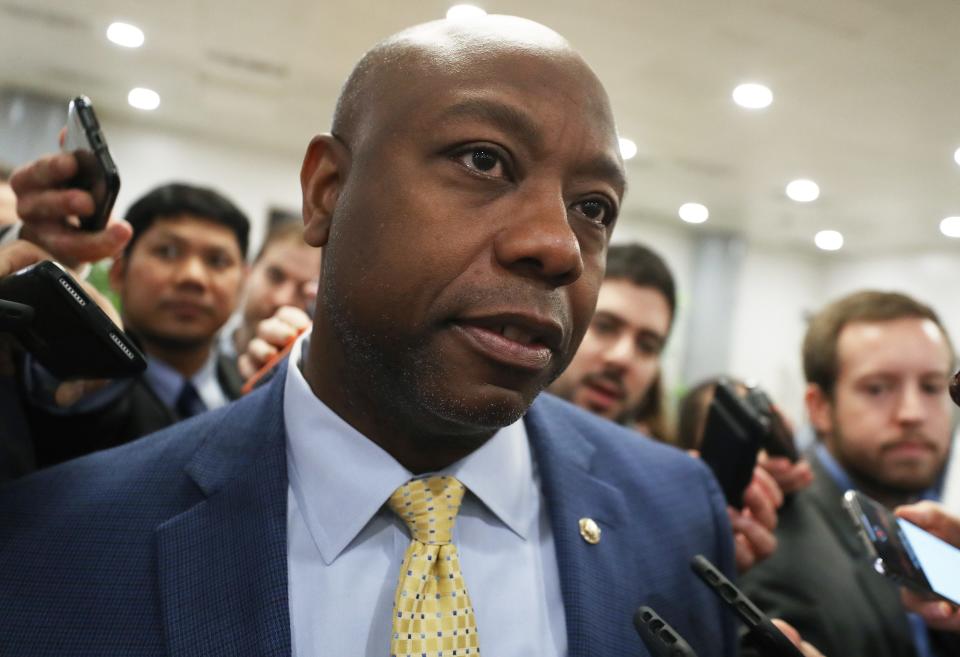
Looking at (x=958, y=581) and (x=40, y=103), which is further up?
(x=40, y=103)

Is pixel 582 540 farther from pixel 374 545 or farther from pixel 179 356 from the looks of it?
→ pixel 179 356

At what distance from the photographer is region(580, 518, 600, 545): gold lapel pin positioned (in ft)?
3.93

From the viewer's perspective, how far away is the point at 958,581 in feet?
4.12

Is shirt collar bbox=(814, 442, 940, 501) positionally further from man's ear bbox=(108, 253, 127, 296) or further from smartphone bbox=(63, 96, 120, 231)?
man's ear bbox=(108, 253, 127, 296)

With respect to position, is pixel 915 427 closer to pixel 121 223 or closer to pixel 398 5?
pixel 121 223

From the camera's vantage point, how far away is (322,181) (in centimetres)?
120

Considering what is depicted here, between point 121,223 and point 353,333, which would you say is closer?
point 353,333

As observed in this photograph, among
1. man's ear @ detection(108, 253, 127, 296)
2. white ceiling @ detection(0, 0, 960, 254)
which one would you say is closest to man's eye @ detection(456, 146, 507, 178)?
man's ear @ detection(108, 253, 127, 296)

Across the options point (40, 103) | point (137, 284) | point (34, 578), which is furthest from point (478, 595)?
point (40, 103)

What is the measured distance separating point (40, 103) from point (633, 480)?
310 inches

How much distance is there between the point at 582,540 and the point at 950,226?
8.50 m

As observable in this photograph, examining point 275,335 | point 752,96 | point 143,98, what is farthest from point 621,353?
point 143,98

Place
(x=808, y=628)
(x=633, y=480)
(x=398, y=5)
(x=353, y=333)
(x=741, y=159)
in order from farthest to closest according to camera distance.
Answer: (x=741, y=159), (x=398, y=5), (x=808, y=628), (x=633, y=480), (x=353, y=333)

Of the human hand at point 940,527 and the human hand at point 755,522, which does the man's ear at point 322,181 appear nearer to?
the human hand at point 755,522
